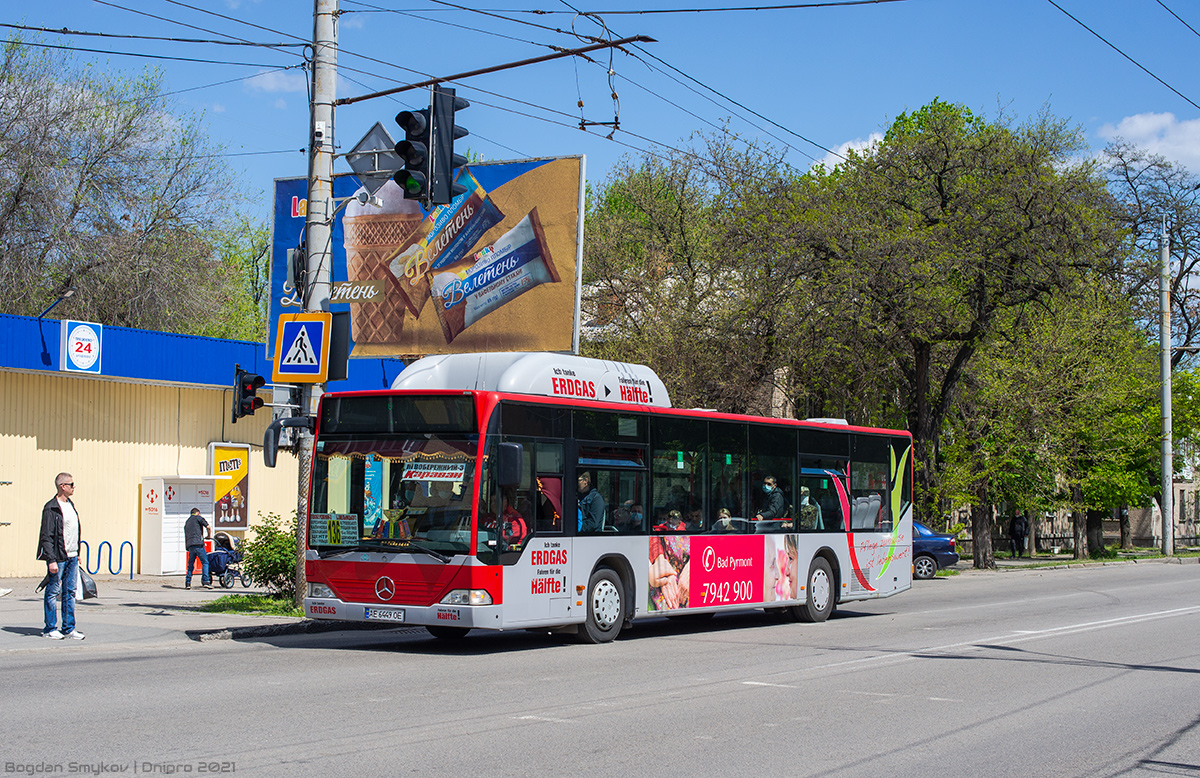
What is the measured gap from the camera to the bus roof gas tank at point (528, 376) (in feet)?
44.9

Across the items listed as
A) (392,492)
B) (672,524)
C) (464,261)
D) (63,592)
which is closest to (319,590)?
(392,492)

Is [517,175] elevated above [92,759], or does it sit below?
above

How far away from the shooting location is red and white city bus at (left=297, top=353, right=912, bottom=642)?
41.2 ft

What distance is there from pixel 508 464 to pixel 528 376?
5.91 ft

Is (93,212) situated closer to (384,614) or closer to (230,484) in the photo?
(230,484)

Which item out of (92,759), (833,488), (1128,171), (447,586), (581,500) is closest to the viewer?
(92,759)

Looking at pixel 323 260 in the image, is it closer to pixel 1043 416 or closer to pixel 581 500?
pixel 581 500

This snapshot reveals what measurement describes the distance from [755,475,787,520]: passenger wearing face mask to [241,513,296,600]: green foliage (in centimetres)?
674

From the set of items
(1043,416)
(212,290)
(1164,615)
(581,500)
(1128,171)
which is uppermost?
(1128,171)

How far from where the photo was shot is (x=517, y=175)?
2136 cm

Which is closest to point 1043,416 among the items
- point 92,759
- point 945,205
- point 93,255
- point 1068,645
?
point 945,205

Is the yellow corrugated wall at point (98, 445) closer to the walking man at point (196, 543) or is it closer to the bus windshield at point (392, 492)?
the walking man at point (196, 543)

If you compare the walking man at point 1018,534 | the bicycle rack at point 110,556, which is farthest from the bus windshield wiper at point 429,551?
the walking man at point 1018,534

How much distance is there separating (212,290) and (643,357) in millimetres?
12416
